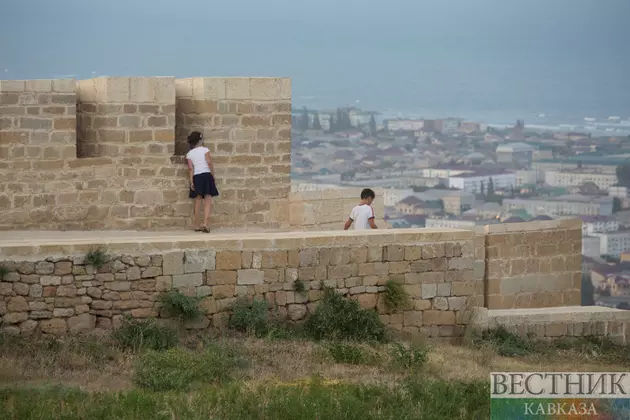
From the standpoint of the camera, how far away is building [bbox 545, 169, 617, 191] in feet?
159

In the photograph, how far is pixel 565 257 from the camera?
17141mm

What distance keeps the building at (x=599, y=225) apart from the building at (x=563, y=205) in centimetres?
66

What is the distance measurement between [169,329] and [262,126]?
555cm

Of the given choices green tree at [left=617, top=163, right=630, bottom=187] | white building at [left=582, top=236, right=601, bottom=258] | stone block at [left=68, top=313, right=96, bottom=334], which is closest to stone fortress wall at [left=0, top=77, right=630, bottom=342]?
stone block at [left=68, top=313, right=96, bottom=334]

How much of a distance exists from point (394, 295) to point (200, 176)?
12.8 feet

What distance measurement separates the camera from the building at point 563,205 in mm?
42094

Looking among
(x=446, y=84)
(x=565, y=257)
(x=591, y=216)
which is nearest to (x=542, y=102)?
(x=446, y=84)

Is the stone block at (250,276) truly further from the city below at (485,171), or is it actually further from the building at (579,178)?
the building at (579,178)

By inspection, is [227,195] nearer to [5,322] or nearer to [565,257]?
[565,257]

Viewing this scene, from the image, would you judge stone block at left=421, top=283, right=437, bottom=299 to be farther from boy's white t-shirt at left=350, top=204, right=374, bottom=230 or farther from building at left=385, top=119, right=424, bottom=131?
building at left=385, top=119, right=424, bottom=131

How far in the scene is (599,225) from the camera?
42.3 meters

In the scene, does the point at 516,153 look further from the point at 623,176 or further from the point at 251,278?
the point at 251,278

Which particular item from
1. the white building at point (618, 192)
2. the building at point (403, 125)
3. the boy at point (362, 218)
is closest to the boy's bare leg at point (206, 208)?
the boy at point (362, 218)

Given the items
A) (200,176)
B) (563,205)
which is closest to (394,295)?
(200,176)
